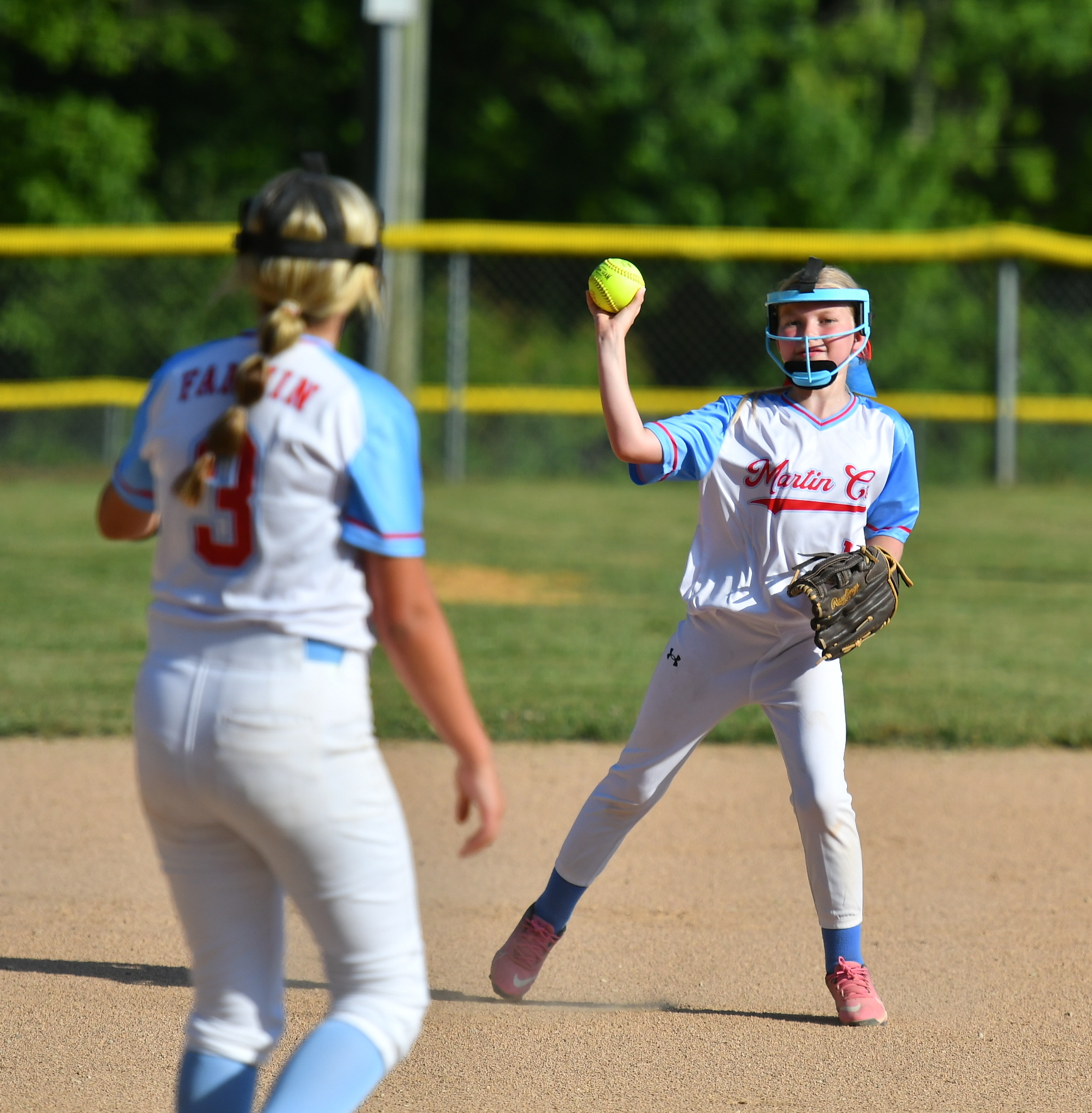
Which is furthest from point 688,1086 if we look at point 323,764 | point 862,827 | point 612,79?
point 612,79

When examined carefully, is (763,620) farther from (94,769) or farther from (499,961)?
(94,769)

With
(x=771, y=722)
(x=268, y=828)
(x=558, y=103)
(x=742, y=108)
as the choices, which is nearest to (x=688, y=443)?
(x=771, y=722)

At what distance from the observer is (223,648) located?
2016 mm

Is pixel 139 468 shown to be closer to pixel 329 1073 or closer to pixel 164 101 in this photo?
pixel 329 1073

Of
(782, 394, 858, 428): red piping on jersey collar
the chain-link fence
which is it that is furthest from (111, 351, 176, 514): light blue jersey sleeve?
the chain-link fence

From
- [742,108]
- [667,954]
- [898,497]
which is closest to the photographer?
[898,497]

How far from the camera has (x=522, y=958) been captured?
11.4ft

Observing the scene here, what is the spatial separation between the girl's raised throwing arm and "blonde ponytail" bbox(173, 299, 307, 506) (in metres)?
1.09

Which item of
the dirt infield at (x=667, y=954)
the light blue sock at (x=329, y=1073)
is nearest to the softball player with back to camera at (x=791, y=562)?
the dirt infield at (x=667, y=954)

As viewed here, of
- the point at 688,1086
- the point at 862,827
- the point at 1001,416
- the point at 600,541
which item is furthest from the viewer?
the point at 1001,416

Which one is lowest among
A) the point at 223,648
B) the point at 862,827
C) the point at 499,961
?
the point at 862,827

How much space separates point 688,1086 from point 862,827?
218 cm

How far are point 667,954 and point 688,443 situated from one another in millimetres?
1437

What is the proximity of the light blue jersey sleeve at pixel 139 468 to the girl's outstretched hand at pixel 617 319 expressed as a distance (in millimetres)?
1107
